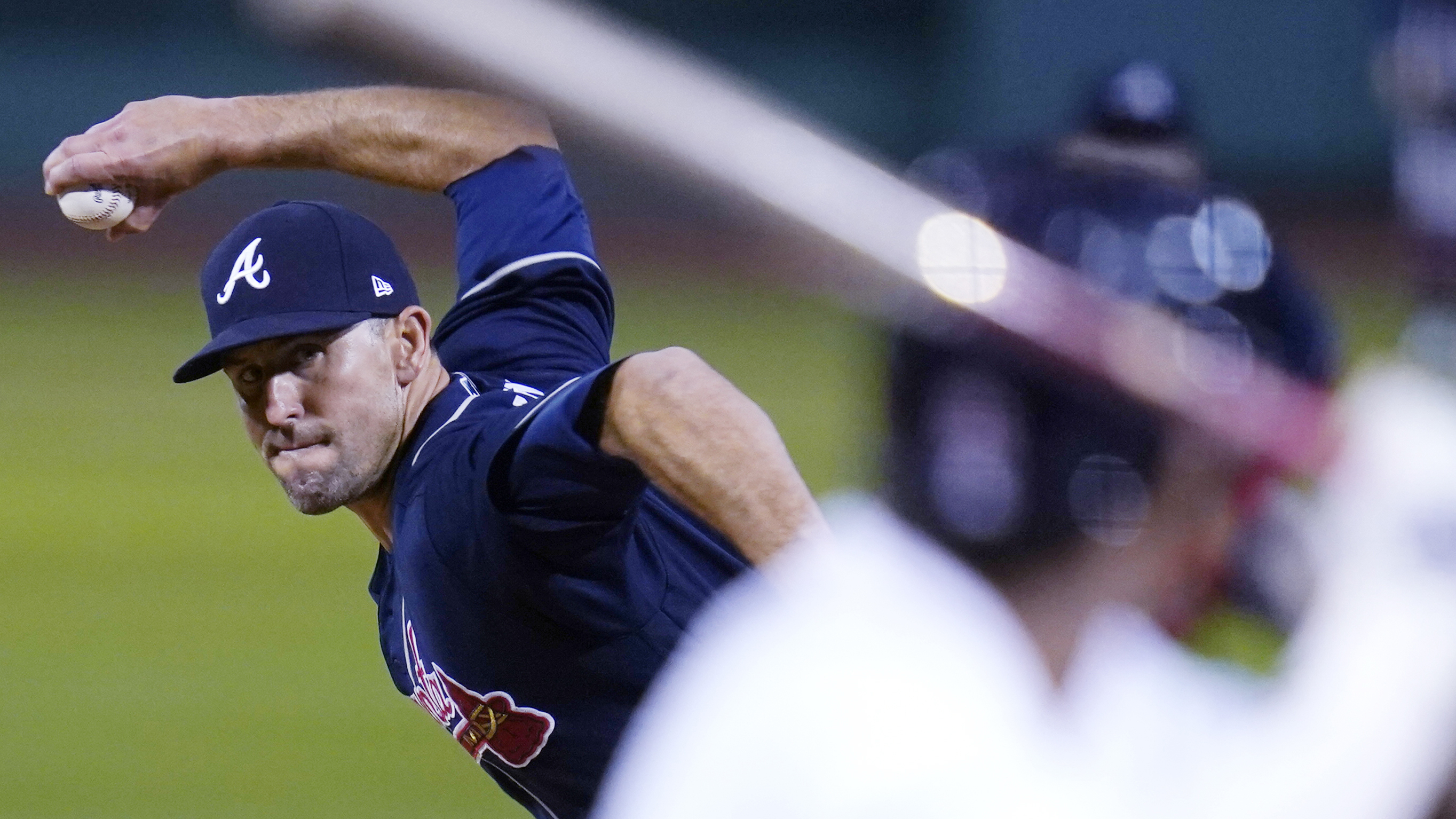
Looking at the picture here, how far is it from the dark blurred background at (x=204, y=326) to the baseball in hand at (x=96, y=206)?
1336 millimetres

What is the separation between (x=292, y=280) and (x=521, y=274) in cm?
58

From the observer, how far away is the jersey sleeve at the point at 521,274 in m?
2.95

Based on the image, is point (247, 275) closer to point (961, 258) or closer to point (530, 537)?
point (530, 537)

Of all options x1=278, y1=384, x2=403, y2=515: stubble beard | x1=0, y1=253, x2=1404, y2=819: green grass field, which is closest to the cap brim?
x1=278, y1=384, x2=403, y2=515: stubble beard

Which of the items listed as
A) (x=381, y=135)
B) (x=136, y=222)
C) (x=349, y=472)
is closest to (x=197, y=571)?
(x=381, y=135)

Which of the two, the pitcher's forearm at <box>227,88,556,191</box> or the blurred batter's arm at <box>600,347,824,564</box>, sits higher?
the blurred batter's arm at <box>600,347,824,564</box>

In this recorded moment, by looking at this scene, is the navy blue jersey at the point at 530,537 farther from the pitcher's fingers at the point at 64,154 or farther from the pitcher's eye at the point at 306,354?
the pitcher's fingers at the point at 64,154

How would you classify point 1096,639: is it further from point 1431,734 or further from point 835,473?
point 835,473

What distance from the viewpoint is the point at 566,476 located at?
6.90 ft

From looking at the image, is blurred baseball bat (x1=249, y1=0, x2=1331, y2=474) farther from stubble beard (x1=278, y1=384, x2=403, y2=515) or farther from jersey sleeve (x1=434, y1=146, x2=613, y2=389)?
jersey sleeve (x1=434, y1=146, x2=613, y2=389)

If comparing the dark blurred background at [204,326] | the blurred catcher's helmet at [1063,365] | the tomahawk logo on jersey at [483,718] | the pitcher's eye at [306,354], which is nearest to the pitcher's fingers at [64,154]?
the pitcher's eye at [306,354]

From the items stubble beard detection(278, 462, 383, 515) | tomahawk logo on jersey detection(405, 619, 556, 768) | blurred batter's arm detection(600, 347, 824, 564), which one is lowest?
tomahawk logo on jersey detection(405, 619, 556, 768)

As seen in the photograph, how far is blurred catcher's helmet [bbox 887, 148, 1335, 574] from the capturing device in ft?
3.54

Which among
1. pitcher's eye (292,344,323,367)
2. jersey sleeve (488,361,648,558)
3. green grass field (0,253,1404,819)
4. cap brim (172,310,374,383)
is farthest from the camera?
green grass field (0,253,1404,819)
